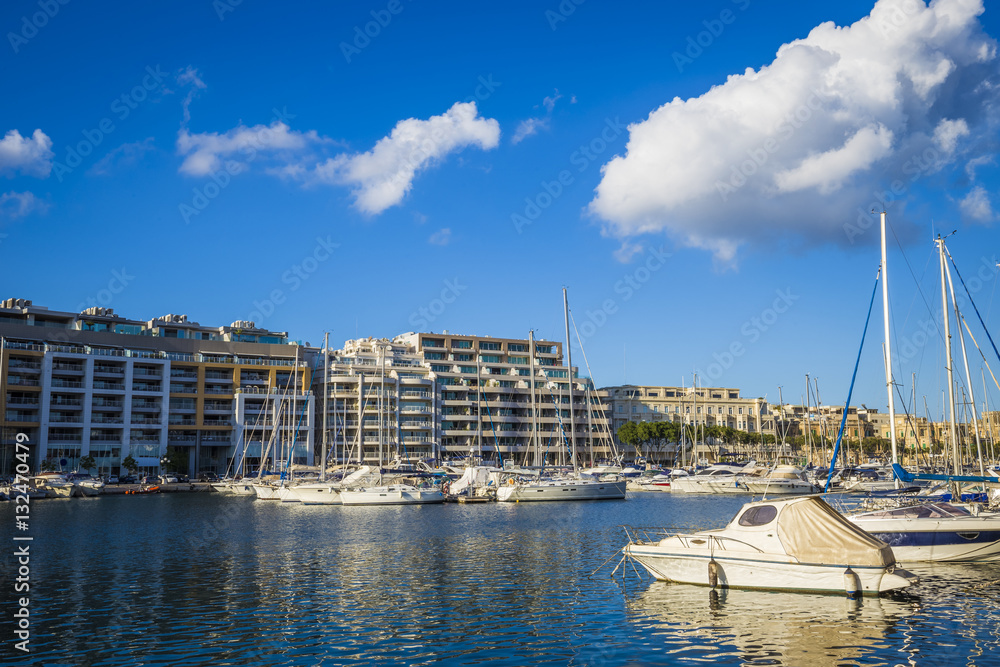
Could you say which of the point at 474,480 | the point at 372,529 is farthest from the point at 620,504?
the point at 372,529

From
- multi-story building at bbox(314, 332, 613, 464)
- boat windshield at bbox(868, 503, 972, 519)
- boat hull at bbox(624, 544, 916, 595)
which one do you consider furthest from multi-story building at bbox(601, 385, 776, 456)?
boat hull at bbox(624, 544, 916, 595)

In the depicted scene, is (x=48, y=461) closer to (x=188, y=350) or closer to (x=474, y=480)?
(x=188, y=350)

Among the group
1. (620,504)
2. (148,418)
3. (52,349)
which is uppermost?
(52,349)

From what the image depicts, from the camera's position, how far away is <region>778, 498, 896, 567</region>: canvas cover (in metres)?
24.9

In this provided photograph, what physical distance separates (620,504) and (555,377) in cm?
9325

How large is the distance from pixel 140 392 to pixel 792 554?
119 meters

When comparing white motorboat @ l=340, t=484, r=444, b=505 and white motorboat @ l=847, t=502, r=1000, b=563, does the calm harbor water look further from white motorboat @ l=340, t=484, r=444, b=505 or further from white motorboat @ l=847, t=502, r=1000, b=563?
white motorboat @ l=340, t=484, r=444, b=505

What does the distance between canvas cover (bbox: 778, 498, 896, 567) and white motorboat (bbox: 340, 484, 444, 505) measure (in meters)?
56.9

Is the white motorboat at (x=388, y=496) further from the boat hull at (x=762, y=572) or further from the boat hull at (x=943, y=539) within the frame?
the boat hull at (x=943, y=539)

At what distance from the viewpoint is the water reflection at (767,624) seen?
19.9m

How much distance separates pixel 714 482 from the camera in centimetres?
9644

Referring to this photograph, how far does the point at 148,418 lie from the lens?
417 feet

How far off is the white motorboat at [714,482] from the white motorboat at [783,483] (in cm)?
125

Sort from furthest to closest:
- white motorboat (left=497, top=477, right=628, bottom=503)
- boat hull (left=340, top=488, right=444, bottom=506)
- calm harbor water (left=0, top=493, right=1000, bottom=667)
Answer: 1. white motorboat (left=497, top=477, right=628, bottom=503)
2. boat hull (left=340, top=488, right=444, bottom=506)
3. calm harbor water (left=0, top=493, right=1000, bottom=667)
